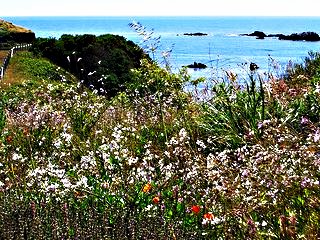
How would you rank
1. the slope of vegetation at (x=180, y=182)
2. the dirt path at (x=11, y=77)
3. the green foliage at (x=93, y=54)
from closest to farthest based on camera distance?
1. the slope of vegetation at (x=180, y=182)
2. the dirt path at (x=11, y=77)
3. the green foliage at (x=93, y=54)

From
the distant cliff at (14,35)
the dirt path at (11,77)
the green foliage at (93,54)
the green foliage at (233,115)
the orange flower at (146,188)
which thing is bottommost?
the distant cliff at (14,35)

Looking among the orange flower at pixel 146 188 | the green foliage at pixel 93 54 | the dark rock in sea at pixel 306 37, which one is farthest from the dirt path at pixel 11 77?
the dark rock in sea at pixel 306 37

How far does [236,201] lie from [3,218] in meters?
1.80

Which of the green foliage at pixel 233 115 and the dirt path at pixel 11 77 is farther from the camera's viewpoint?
the dirt path at pixel 11 77

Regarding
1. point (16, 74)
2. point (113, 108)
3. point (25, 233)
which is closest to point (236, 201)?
point (25, 233)

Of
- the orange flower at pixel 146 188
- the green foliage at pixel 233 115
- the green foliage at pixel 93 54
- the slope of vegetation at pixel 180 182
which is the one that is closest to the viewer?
the slope of vegetation at pixel 180 182

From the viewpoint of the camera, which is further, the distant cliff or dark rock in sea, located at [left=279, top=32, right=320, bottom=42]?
dark rock in sea, located at [left=279, top=32, right=320, bottom=42]

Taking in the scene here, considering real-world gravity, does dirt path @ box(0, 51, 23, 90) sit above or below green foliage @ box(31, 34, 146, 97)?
below

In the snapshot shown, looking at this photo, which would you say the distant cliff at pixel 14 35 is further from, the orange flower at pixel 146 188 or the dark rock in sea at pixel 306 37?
the dark rock in sea at pixel 306 37

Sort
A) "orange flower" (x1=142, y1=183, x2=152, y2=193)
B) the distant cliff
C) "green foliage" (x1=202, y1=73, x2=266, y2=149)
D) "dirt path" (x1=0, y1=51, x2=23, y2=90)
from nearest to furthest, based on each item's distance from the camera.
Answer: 1. "orange flower" (x1=142, y1=183, x2=152, y2=193)
2. "green foliage" (x1=202, y1=73, x2=266, y2=149)
3. "dirt path" (x1=0, y1=51, x2=23, y2=90)
4. the distant cliff

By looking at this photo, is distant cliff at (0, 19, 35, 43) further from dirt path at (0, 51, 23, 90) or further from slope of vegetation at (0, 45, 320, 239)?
slope of vegetation at (0, 45, 320, 239)

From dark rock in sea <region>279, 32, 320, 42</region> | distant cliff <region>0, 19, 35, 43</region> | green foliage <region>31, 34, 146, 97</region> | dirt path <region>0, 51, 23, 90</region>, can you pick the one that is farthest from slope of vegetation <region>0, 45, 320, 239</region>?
dark rock in sea <region>279, 32, 320, 42</region>

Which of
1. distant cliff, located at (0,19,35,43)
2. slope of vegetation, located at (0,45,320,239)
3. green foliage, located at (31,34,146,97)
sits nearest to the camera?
slope of vegetation, located at (0,45,320,239)

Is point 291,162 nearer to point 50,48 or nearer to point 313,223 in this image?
point 313,223
